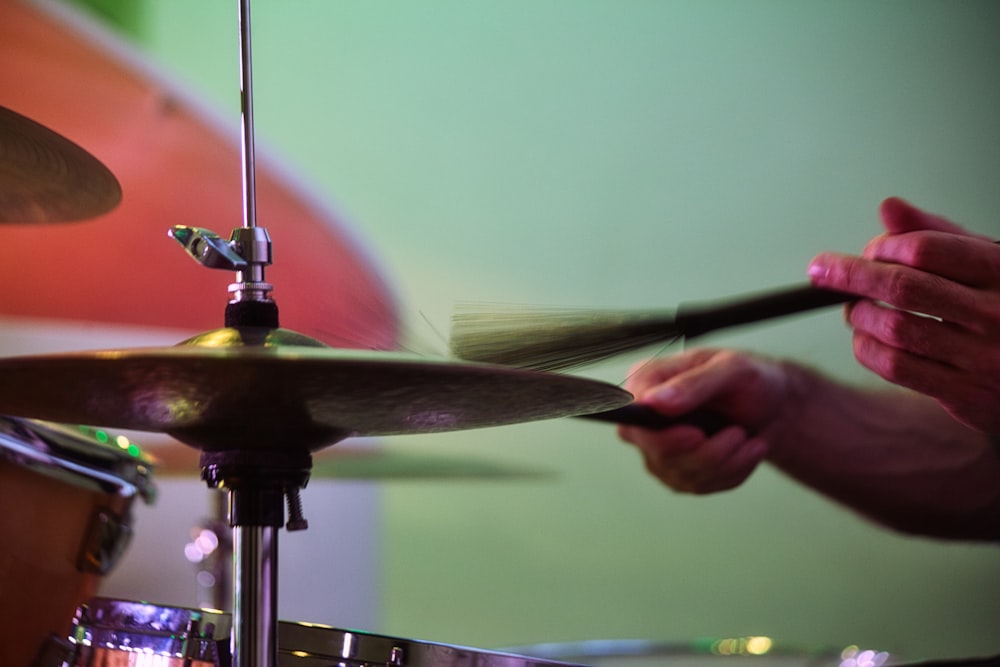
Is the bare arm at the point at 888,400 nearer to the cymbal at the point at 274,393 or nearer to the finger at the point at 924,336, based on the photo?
the finger at the point at 924,336

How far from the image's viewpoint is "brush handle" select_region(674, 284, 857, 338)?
83cm

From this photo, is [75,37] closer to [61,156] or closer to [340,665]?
[61,156]

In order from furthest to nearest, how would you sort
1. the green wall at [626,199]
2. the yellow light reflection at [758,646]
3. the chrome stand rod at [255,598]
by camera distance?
the green wall at [626,199] → the yellow light reflection at [758,646] → the chrome stand rod at [255,598]

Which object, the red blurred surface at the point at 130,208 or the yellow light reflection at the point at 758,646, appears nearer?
the yellow light reflection at the point at 758,646

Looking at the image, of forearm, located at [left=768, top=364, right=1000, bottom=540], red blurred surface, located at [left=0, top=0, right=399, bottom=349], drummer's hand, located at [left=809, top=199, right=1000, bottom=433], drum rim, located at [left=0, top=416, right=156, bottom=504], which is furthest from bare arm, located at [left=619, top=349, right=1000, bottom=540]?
red blurred surface, located at [left=0, top=0, right=399, bottom=349]

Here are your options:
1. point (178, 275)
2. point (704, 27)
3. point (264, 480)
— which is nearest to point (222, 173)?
point (178, 275)

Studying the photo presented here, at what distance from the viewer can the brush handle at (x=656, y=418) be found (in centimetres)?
91

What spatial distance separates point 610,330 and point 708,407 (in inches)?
11.9

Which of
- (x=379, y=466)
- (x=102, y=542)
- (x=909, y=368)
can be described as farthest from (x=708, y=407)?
(x=102, y=542)

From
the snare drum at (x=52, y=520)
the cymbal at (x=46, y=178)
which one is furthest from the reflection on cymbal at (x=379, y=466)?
the cymbal at (x=46, y=178)

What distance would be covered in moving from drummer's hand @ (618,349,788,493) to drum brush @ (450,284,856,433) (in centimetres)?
12

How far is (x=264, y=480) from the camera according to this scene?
1.94 feet

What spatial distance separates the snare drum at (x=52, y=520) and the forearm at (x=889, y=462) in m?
0.79

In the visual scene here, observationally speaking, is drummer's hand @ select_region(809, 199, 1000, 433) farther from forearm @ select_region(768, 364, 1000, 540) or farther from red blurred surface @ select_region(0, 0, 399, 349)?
red blurred surface @ select_region(0, 0, 399, 349)
